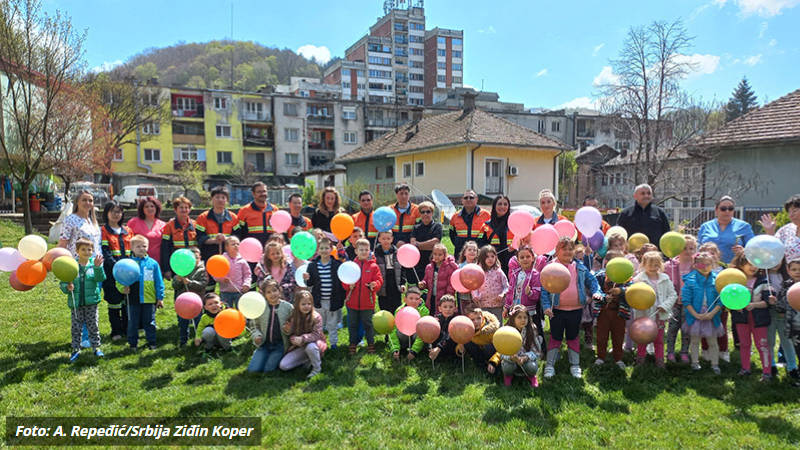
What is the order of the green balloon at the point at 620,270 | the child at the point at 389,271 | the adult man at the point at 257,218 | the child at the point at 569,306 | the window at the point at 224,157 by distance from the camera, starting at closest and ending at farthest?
the green balloon at the point at 620,270 < the child at the point at 569,306 < the child at the point at 389,271 < the adult man at the point at 257,218 < the window at the point at 224,157

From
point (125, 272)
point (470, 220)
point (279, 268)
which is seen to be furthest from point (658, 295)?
point (125, 272)

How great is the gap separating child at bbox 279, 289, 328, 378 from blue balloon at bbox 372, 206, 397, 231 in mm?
1441

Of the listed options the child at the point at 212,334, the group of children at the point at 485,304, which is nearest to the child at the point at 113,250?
the group of children at the point at 485,304

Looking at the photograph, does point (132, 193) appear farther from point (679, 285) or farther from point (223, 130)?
point (679, 285)

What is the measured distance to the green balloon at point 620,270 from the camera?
4.31 metres

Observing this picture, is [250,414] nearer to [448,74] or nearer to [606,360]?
[606,360]

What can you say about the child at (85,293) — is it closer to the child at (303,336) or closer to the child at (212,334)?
the child at (212,334)

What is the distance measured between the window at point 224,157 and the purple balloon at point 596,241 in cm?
3843

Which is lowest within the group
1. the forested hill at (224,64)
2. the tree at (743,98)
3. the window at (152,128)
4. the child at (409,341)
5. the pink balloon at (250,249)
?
the child at (409,341)

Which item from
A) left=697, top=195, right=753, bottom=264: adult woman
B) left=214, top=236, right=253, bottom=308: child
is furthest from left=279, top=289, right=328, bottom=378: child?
left=697, top=195, right=753, bottom=264: adult woman

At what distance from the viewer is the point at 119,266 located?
488 cm

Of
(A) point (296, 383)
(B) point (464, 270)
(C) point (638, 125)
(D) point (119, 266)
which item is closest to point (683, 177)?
(C) point (638, 125)

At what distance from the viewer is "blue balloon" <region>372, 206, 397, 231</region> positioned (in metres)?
5.74

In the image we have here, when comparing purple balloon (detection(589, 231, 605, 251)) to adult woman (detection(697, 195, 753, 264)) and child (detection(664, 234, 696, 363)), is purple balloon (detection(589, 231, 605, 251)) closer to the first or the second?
child (detection(664, 234, 696, 363))
